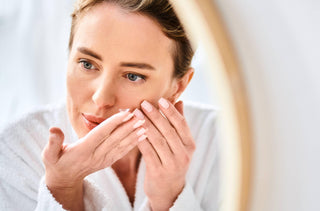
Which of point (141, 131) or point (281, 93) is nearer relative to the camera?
point (281, 93)

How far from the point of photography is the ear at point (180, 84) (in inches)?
17.2

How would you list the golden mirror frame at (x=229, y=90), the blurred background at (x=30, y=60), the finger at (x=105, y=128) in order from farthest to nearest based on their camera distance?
1. the blurred background at (x=30, y=60)
2. the finger at (x=105, y=128)
3. the golden mirror frame at (x=229, y=90)

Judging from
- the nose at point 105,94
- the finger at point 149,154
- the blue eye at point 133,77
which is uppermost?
the blue eye at point 133,77

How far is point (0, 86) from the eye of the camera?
1.61 feet

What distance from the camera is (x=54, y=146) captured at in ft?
1.16

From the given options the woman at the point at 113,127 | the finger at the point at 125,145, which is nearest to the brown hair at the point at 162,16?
the woman at the point at 113,127

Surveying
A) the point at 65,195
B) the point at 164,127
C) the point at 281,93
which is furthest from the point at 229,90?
the point at 65,195

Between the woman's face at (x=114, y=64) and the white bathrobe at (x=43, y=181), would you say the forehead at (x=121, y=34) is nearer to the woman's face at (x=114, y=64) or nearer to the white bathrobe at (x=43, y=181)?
the woman's face at (x=114, y=64)

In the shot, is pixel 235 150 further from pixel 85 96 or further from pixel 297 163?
pixel 85 96

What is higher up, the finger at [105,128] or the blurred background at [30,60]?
the blurred background at [30,60]

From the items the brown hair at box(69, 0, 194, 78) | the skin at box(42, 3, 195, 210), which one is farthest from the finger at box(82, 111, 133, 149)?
the brown hair at box(69, 0, 194, 78)

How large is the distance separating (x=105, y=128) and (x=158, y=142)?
0.07m

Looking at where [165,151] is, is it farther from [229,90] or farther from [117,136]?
[229,90]

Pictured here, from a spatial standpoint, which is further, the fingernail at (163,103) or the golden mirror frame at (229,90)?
the fingernail at (163,103)
